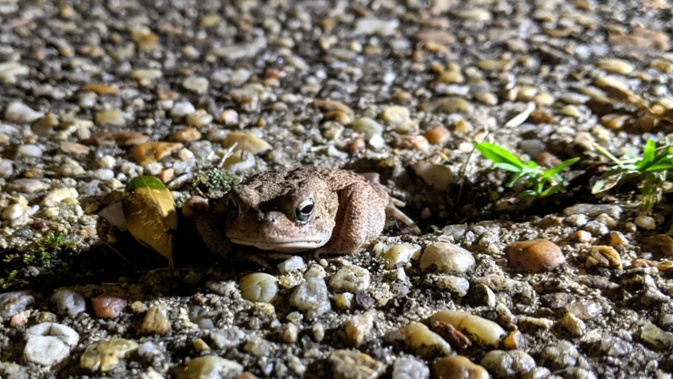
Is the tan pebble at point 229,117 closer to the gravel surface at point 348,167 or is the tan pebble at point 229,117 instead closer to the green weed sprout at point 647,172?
the gravel surface at point 348,167

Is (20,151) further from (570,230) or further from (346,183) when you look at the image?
(570,230)

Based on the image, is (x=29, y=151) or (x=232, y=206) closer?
(x=232, y=206)

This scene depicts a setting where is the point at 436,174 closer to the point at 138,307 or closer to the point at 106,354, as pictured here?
the point at 138,307

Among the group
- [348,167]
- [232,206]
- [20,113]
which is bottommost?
[348,167]

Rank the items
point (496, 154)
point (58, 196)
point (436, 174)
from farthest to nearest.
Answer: point (436, 174), point (496, 154), point (58, 196)

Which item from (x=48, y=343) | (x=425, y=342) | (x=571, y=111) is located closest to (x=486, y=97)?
(x=571, y=111)

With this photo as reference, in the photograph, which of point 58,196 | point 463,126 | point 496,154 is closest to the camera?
point 58,196

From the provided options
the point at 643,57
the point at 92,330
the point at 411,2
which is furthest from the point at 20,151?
the point at 643,57
